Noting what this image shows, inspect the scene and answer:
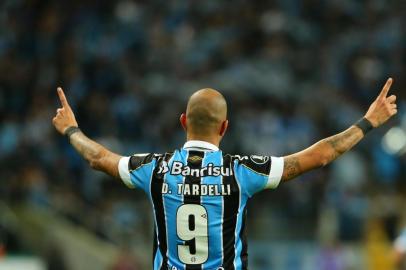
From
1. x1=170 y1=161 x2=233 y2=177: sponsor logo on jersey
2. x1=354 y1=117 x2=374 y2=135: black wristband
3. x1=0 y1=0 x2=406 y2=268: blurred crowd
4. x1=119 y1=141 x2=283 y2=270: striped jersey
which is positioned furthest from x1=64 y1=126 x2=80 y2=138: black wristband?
x1=0 y1=0 x2=406 y2=268: blurred crowd

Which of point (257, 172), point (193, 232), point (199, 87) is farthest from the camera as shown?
point (199, 87)

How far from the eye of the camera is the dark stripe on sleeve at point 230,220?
5794 millimetres

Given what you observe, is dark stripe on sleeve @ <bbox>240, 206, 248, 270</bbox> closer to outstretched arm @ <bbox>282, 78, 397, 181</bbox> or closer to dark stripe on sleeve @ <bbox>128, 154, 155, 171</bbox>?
outstretched arm @ <bbox>282, 78, 397, 181</bbox>

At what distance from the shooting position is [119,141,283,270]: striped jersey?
5777 millimetres

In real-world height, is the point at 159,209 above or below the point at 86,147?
below

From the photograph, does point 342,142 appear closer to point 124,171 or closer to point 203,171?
point 203,171

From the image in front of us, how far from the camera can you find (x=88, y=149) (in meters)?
6.21

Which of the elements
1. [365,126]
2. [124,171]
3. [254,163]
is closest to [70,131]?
[124,171]

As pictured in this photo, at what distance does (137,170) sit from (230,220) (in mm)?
605

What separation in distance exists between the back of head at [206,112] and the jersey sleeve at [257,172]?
255 mm

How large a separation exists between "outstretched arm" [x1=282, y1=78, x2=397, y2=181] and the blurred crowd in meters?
8.66

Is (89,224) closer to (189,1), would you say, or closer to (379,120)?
(189,1)

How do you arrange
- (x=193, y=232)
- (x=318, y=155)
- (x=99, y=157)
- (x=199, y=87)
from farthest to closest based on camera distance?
(x=199, y=87) < (x=99, y=157) < (x=318, y=155) < (x=193, y=232)

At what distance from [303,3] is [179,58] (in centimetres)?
284
